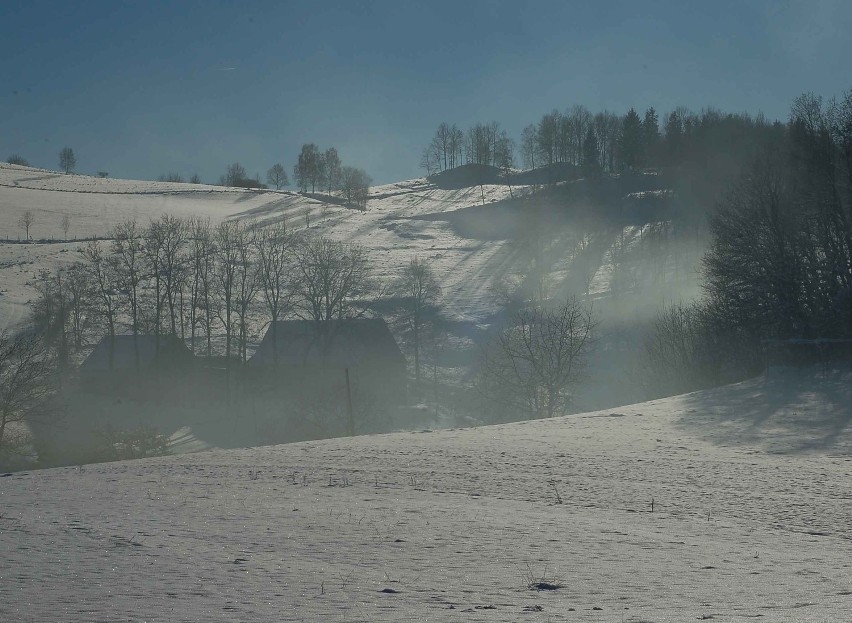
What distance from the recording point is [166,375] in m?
59.5

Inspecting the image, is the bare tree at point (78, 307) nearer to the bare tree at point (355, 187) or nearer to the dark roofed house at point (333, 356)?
the dark roofed house at point (333, 356)

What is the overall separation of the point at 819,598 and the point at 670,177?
106 metres

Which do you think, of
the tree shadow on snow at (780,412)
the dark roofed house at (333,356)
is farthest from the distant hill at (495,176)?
the tree shadow on snow at (780,412)

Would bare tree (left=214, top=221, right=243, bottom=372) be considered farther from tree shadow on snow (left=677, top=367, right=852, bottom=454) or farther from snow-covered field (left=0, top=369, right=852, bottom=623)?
snow-covered field (left=0, top=369, right=852, bottom=623)

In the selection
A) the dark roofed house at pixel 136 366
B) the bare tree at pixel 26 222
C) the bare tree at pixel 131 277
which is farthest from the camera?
the bare tree at pixel 26 222

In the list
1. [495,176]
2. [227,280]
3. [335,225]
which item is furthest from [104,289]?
[495,176]

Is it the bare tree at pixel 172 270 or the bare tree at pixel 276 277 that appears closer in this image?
the bare tree at pixel 172 270

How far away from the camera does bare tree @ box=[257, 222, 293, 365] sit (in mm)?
67188

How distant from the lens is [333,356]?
62031 millimetres

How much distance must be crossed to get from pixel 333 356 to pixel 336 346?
1034mm

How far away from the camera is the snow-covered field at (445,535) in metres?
6.88

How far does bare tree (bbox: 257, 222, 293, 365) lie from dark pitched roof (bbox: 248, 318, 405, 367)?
871 millimetres

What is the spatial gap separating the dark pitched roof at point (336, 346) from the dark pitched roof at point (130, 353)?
5.92 m

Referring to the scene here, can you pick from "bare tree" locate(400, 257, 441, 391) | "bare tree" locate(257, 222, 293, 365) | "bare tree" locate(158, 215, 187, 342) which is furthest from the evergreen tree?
"bare tree" locate(158, 215, 187, 342)
